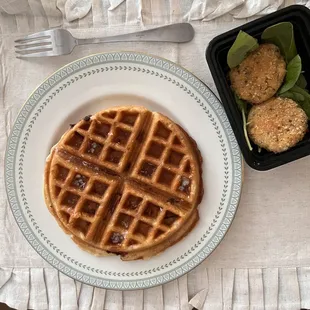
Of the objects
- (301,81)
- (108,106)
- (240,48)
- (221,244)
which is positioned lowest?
(221,244)

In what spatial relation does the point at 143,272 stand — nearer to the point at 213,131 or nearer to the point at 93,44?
the point at 213,131

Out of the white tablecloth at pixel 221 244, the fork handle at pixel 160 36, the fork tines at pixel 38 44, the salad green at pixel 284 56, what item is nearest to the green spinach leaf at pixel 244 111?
the salad green at pixel 284 56

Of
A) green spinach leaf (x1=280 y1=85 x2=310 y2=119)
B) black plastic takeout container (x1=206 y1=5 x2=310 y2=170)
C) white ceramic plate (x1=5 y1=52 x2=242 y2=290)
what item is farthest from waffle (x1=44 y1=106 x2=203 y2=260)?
green spinach leaf (x1=280 y1=85 x2=310 y2=119)

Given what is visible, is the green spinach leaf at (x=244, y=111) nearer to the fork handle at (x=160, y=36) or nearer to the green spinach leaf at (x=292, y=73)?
the green spinach leaf at (x=292, y=73)

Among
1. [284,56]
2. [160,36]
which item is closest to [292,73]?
[284,56]

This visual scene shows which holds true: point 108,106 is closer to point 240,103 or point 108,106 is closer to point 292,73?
point 240,103

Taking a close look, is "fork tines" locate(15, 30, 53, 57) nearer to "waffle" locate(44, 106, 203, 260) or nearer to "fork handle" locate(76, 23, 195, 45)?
"fork handle" locate(76, 23, 195, 45)
